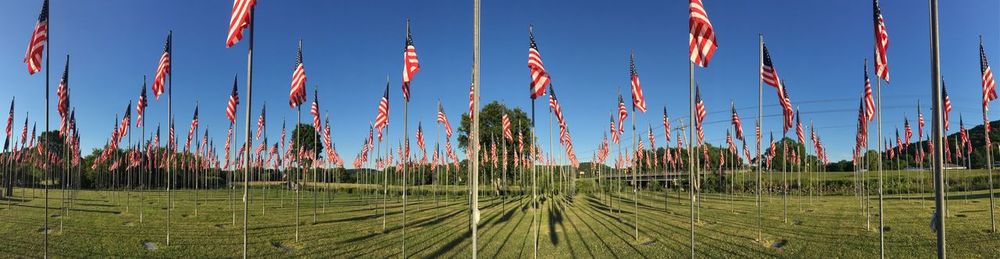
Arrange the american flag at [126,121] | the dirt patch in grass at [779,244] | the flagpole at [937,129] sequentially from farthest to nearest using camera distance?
1. the american flag at [126,121]
2. the dirt patch in grass at [779,244]
3. the flagpole at [937,129]

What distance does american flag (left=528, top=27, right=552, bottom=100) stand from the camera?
13656mm

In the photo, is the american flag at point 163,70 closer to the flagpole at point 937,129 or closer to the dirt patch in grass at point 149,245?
the dirt patch in grass at point 149,245

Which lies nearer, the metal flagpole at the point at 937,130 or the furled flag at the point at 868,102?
the metal flagpole at the point at 937,130

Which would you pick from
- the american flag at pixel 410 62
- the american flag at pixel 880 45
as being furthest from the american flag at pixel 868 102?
the american flag at pixel 410 62

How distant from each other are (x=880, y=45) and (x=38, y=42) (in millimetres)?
20210

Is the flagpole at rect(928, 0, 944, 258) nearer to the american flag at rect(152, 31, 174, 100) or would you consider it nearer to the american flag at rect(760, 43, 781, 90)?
the american flag at rect(760, 43, 781, 90)

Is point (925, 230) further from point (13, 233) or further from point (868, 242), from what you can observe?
point (13, 233)

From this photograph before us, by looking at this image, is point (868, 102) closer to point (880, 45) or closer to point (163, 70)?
point (880, 45)

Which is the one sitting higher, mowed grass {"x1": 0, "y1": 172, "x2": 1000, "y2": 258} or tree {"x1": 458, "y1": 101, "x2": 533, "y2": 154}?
tree {"x1": 458, "y1": 101, "x2": 533, "y2": 154}

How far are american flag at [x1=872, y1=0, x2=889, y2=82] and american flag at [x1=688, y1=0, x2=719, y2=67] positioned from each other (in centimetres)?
443

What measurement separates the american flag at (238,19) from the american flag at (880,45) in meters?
13.5

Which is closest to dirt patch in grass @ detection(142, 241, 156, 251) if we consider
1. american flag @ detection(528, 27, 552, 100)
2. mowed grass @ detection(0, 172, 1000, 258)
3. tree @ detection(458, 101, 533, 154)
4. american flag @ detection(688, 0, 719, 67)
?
mowed grass @ detection(0, 172, 1000, 258)

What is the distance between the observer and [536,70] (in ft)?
45.2

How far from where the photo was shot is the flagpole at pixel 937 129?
25.0 ft
